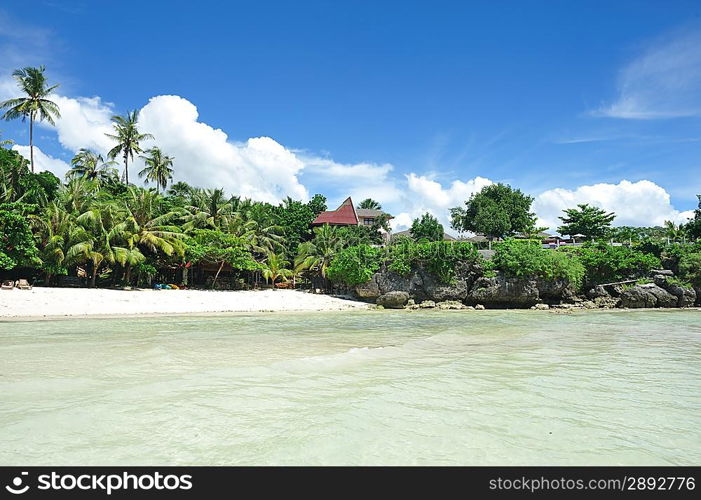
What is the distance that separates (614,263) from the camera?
27.4 metres

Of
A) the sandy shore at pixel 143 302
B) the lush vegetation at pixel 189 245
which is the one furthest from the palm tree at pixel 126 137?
→ the sandy shore at pixel 143 302

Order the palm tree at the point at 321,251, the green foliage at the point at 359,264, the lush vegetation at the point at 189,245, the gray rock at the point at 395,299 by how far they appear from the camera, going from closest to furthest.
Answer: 1. the lush vegetation at the point at 189,245
2. the gray rock at the point at 395,299
3. the green foliage at the point at 359,264
4. the palm tree at the point at 321,251

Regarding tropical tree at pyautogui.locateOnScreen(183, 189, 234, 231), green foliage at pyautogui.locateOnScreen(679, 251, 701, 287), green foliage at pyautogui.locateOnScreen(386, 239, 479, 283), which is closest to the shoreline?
green foliage at pyautogui.locateOnScreen(679, 251, 701, 287)

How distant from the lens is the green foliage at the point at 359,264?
1121 inches

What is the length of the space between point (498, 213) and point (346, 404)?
49.9 meters

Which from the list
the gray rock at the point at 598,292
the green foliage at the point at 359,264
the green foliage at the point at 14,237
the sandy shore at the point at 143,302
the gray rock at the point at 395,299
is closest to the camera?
the sandy shore at the point at 143,302

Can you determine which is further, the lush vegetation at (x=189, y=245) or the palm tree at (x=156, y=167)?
the palm tree at (x=156, y=167)

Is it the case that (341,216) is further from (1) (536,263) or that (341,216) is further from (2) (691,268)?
(2) (691,268)

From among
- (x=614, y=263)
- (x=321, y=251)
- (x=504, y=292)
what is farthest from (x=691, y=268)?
(x=321, y=251)

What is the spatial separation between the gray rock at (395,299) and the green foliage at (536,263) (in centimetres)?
612

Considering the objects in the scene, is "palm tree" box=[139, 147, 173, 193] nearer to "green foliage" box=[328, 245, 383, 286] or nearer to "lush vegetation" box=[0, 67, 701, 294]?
"lush vegetation" box=[0, 67, 701, 294]

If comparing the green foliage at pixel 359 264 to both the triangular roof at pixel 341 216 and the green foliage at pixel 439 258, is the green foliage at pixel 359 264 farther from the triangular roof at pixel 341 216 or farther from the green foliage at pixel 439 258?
the triangular roof at pixel 341 216
